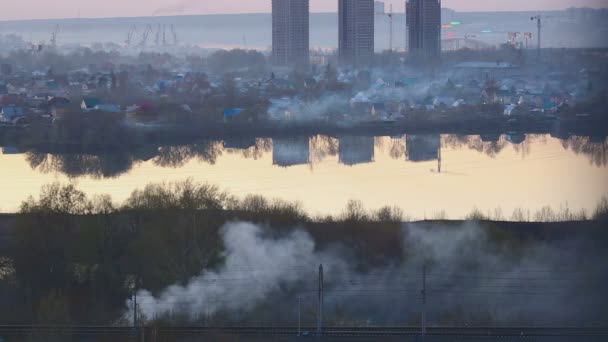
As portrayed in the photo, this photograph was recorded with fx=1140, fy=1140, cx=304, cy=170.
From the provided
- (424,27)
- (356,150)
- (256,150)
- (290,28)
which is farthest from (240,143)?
(290,28)

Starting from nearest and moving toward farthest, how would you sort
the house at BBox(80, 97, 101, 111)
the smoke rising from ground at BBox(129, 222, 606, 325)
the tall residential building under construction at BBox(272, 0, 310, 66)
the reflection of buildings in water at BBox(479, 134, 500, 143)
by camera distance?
the smoke rising from ground at BBox(129, 222, 606, 325)
the reflection of buildings in water at BBox(479, 134, 500, 143)
the house at BBox(80, 97, 101, 111)
the tall residential building under construction at BBox(272, 0, 310, 66)

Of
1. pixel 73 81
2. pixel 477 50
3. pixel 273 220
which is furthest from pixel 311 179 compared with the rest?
pixel 477 50

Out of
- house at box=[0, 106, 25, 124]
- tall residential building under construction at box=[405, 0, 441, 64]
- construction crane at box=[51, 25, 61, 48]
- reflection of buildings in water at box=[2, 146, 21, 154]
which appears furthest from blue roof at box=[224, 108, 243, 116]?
construction crane at box=[51, 25, 61, 48]

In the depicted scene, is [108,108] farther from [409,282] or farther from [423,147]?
[409,282]

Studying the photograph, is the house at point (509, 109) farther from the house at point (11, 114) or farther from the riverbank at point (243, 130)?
the house at point (11, 114)

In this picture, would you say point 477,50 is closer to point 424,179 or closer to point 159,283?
point 424,179

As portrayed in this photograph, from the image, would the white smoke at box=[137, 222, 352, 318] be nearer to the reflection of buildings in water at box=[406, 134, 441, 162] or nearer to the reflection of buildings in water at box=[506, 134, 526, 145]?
the reflection of buildings in water at box=[406, 134, 441, 162]

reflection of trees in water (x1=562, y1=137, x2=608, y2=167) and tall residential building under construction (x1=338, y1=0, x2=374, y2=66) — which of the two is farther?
tall residential building under construction (x1=338, y1=0, x2=374, y2=66)
